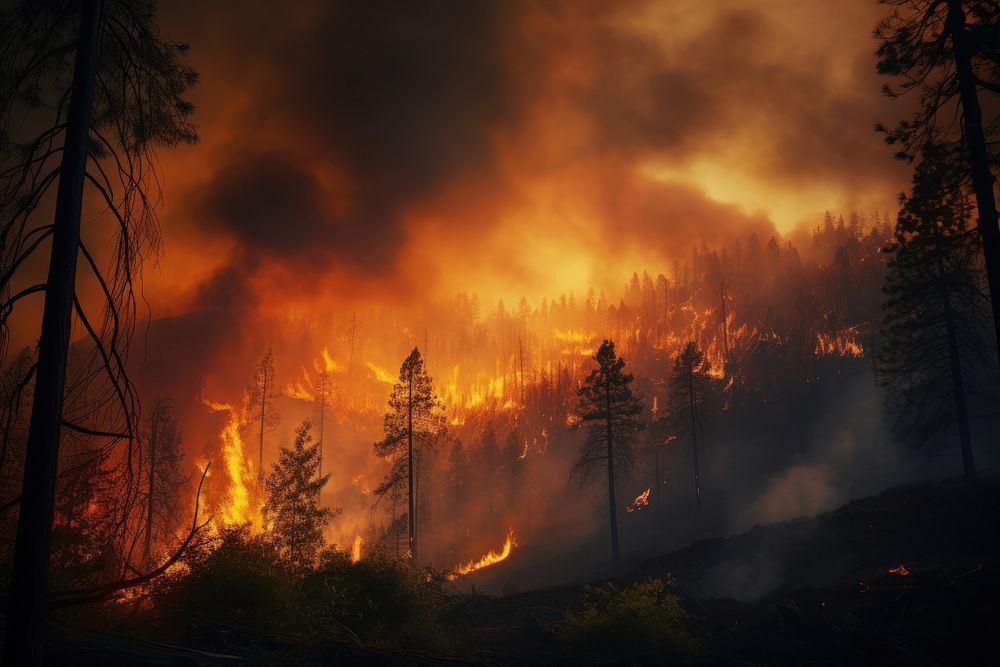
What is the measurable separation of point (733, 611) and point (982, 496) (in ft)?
38.4

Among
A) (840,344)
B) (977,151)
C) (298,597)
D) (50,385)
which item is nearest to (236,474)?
(298,597)

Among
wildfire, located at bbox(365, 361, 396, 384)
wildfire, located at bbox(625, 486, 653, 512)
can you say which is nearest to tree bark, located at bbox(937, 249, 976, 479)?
wildfire, located at bbox(625, 486, 653, 512)

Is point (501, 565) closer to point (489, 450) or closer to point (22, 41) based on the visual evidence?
point (489, 450)

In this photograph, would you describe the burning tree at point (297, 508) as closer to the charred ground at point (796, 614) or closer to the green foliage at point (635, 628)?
the charred ground at point (796, 614)

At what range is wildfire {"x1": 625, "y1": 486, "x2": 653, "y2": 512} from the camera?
247 ft

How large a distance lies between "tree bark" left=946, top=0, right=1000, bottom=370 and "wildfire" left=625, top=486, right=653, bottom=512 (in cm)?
6830

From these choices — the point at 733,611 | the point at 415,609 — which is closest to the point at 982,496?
the point at 733,611

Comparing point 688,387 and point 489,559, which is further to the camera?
point 489,559

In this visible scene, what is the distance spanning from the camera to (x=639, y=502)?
3019 inches

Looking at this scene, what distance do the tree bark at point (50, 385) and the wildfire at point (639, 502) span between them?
7607cm

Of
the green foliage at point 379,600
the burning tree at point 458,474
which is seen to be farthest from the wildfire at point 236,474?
the green foliage at point 379,600

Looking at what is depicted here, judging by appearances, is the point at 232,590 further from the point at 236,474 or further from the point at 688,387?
the point at 236,474

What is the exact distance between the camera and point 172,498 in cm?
4456

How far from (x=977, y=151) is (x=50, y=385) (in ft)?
53.4
